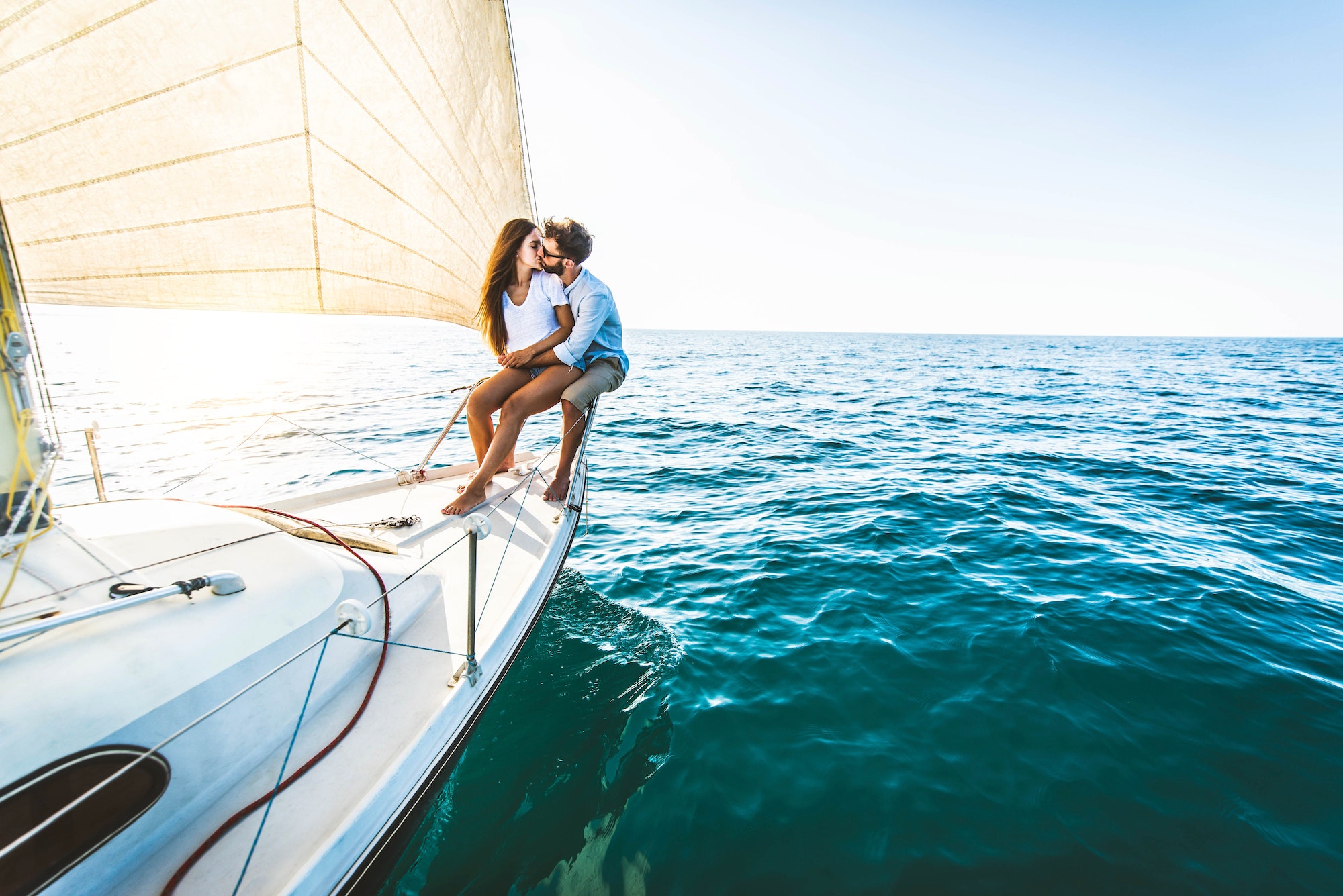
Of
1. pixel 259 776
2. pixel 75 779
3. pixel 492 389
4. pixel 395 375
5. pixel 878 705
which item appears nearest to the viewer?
pixel 75 779

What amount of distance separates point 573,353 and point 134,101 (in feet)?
7.76

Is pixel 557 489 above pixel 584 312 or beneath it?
beneath

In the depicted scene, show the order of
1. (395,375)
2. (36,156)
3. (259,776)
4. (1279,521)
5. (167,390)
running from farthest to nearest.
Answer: (395,375)
(167,390)
(1279,521)
(36,156)
(259,776)

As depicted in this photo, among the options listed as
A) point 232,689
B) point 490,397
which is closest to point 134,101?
point 490,397

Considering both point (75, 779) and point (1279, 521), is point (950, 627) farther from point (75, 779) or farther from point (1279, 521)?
point (1279, 521)

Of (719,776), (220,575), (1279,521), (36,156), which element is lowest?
(719,776)

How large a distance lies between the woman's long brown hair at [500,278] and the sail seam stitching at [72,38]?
1.77m

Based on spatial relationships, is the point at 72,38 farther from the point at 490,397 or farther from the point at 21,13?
the point at 490,397

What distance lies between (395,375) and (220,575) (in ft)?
60.2

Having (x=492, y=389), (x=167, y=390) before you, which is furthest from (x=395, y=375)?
(x=492, y=389)

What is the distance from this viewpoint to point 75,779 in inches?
52.4

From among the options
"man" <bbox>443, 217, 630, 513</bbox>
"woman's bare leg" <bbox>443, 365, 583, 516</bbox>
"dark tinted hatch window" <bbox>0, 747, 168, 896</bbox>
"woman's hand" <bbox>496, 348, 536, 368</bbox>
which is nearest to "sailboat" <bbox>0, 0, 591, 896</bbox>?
"dark tinted hatch window" <bbox>0, 747, 168, 896</bbox>

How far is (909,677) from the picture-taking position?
3465 mm

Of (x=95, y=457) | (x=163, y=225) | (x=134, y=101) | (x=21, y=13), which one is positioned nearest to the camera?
(x=21, y=13)
